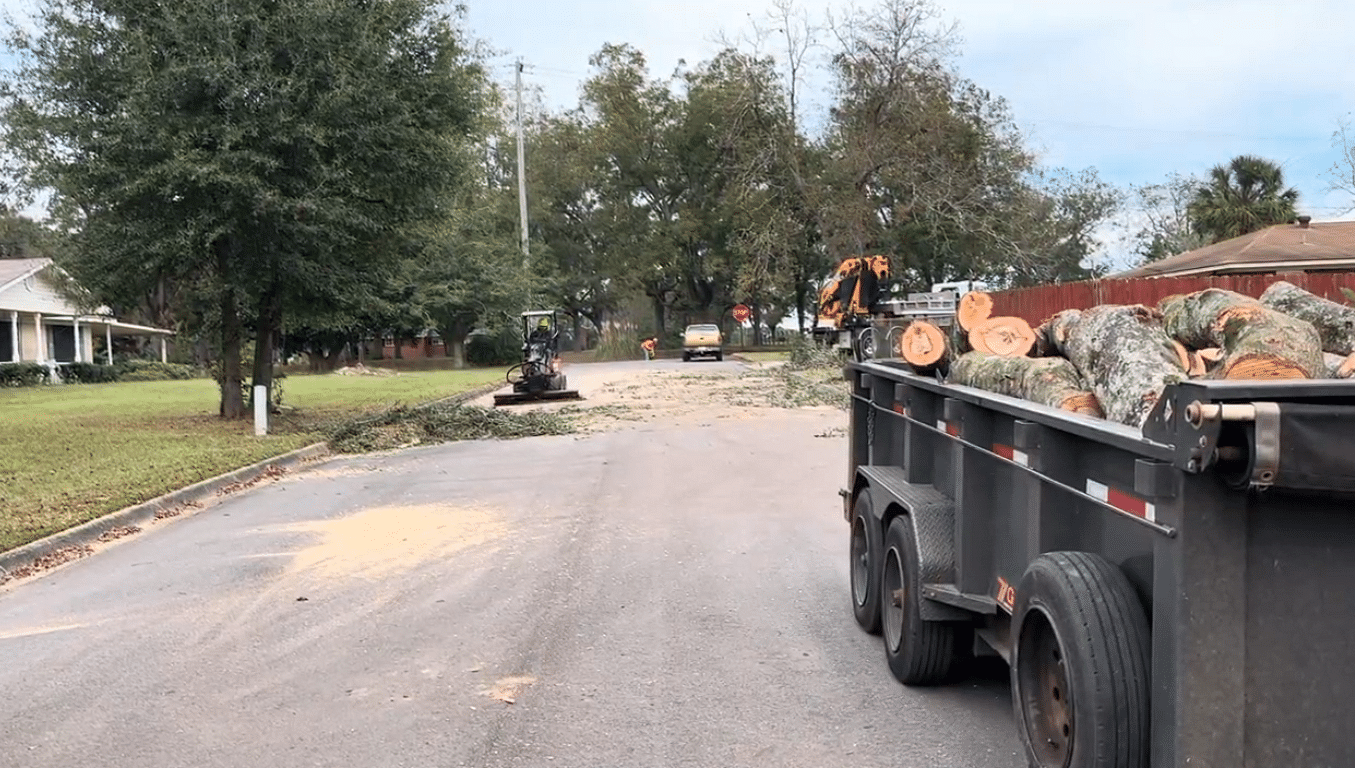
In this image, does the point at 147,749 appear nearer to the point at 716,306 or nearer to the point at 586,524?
the point at 586,524

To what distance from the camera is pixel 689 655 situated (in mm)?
5883

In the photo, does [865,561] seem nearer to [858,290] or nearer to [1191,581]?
[1191,581]

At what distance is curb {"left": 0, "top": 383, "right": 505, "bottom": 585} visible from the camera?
8.62 meters

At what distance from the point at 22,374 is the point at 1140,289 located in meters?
38.6

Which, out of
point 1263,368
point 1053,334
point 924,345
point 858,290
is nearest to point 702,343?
point 858,290

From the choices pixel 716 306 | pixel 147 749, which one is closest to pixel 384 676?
pixel 147 749

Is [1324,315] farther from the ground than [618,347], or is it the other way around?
[1324,315]

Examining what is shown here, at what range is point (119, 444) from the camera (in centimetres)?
1661

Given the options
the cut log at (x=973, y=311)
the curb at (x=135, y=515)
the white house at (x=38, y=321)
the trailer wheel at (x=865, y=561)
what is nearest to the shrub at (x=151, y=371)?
the white house at (x=38, y=321)

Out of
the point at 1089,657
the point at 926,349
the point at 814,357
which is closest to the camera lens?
the point at 1089,657

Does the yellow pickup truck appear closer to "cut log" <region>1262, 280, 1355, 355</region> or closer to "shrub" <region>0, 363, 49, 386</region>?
"shrub" <region>0, 363, 49, 386</region>

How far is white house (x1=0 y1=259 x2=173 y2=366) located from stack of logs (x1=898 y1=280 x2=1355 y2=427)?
4096 cm

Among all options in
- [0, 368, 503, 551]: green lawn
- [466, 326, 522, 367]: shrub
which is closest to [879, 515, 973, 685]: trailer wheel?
[0, 368, 503, 551]: green lawn

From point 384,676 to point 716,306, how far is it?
64574mm
